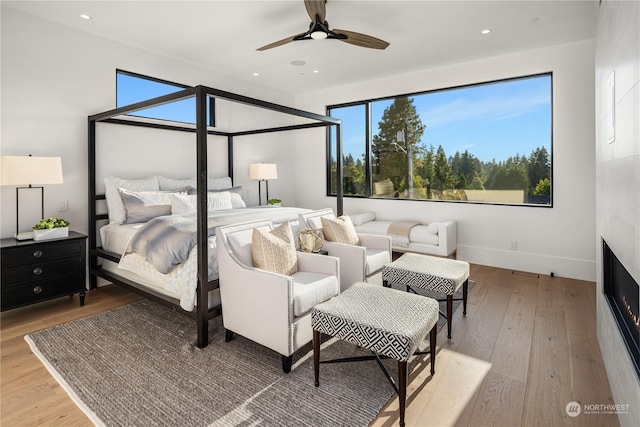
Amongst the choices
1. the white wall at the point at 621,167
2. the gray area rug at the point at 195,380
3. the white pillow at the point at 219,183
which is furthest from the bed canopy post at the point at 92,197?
the white wall at the point at 621,167

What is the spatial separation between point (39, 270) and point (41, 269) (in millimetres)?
19

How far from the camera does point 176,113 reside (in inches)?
183

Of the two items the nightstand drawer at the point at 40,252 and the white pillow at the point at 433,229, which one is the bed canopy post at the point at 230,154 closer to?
the nightstand drawer at the point at 40,252

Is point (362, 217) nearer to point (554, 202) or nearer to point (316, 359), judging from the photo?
point (554, 202)

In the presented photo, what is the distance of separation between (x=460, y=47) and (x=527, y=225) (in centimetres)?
241

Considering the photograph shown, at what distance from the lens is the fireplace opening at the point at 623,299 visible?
1.54m

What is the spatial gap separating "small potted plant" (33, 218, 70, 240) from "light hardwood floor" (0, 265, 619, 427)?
70cm

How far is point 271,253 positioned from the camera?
8.26ft

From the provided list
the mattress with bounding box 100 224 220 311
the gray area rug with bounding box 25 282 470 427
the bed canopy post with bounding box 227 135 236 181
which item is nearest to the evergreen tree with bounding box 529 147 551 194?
the gray area rug with bounding box 25 282 470 427

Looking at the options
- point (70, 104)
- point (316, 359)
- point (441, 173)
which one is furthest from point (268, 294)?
point (441, 173)

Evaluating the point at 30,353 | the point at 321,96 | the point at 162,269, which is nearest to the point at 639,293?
the point at 162,269

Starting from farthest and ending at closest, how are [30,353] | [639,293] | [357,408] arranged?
[30,353] < [357,408] < [639,293]

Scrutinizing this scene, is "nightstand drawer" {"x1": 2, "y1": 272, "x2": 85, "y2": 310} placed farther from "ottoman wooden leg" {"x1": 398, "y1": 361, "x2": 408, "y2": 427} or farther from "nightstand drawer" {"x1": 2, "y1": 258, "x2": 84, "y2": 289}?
"ottoman wooden leg" {"x1": 398, "y1": 361, "x2": 408, "y2": 427}

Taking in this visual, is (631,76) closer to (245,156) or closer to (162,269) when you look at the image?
(162,269)
